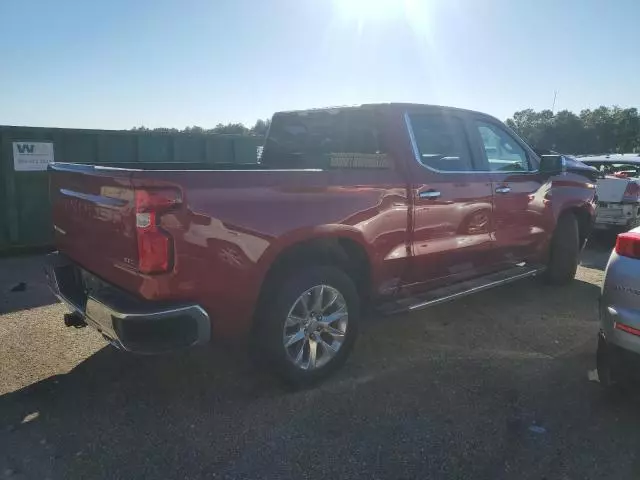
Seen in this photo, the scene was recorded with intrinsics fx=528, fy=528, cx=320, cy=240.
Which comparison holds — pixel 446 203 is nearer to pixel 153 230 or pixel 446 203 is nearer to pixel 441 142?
pixel 441 142

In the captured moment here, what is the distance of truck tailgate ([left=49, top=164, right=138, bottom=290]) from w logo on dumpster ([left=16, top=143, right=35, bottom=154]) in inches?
172

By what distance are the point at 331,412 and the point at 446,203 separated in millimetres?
1959

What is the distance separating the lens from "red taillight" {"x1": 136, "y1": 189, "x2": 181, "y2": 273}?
2717mm

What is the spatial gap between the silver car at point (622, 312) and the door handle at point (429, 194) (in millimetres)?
1367

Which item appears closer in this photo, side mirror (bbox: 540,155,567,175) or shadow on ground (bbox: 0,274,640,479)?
shadow on ground (bbox: 0,274,640,479)

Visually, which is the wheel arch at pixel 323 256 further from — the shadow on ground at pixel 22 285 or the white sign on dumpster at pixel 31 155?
the white sign on dumpster at pixel 31 155

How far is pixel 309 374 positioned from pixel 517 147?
134 inches

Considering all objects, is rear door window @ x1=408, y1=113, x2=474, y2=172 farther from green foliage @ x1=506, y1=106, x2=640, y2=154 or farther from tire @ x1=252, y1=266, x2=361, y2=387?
green foliage @ x1=506, y1=106, x2=640, y2=154

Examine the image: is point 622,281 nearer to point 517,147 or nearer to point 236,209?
point 236,209

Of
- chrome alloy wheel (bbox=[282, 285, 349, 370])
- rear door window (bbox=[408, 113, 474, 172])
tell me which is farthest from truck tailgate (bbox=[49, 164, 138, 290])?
rear door window (bbox=[408, 113, 474, 172])

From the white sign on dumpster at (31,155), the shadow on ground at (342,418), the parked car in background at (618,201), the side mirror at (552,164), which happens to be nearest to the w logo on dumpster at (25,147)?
the white sign on dumpster at (31,155)

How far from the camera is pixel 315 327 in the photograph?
360cm

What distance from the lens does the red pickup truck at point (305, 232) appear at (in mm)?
2828

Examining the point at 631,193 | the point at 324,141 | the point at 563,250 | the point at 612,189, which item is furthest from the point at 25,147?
the point at 631,193
